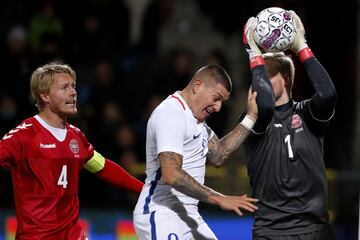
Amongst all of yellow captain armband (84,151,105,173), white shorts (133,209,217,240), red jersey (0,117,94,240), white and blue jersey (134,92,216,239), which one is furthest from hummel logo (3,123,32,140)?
white shorts (133,209,217,240)

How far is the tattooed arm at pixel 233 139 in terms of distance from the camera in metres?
7.05

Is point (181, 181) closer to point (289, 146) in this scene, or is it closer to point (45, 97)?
point (289, 146)

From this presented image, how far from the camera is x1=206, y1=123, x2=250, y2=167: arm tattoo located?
7.18m

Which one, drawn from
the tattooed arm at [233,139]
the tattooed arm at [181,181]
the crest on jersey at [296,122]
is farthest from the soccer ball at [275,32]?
the tattooed arm at [181,181]

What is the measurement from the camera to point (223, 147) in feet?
24.1

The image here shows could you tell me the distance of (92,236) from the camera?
10.6 m

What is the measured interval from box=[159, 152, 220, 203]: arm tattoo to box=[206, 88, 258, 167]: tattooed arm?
53 cm

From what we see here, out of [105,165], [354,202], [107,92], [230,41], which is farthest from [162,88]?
[105,165]

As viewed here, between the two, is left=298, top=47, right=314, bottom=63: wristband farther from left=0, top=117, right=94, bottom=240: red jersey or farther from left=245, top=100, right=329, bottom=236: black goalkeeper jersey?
left=0, top=117, right=94, bottom=240: red jersey

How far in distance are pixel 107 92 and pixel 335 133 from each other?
3.03m

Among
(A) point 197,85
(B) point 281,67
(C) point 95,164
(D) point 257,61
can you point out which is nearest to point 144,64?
(C) point 95,164

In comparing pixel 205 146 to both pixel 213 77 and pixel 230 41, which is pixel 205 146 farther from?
pixel 230 41

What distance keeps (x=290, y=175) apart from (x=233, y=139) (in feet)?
1.72

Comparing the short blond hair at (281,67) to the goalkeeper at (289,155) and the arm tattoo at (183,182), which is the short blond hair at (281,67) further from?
the arm tattoo at (183,182)
